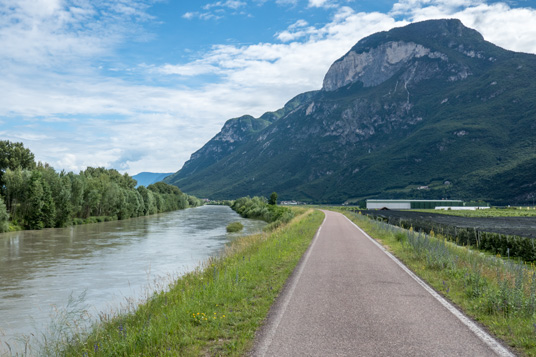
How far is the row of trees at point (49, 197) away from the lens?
172 ft

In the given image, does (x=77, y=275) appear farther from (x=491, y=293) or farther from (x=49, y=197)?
(x=49, y=197)

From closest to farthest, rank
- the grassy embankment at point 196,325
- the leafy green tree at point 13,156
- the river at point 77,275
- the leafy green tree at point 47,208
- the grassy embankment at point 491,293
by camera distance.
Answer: the grassy embankment at point 196,325 < the grassy embankment at point 491,293 < the river at point 77,275 < the leafy green tree at point 47,208 < the leafy green tree at point 13,156

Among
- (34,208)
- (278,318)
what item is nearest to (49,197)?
(34,208)

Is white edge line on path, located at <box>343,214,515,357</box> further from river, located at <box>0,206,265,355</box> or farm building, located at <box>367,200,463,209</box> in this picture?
farm building, located at <box>367,200,463,209</box>

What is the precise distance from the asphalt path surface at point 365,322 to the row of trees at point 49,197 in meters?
48.9

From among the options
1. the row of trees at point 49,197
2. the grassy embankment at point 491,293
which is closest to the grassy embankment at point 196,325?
the grassy embankment at point 491,293

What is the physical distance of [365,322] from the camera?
705cm

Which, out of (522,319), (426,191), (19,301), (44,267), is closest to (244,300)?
(522,319)

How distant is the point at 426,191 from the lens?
15938 centimetres

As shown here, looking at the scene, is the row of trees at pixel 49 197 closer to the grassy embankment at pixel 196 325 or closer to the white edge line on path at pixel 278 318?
the grassy embankment at pixel 196 325

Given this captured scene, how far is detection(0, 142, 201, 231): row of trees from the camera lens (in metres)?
52.5

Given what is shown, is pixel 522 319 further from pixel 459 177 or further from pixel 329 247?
pixel 459 177

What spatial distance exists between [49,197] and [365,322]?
189 feet

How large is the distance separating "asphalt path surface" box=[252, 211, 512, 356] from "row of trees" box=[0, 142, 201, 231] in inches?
1926
